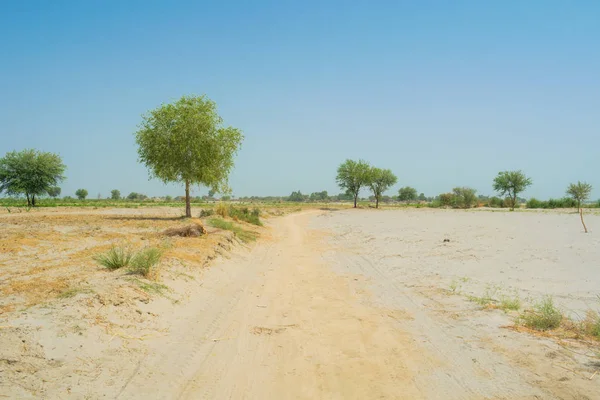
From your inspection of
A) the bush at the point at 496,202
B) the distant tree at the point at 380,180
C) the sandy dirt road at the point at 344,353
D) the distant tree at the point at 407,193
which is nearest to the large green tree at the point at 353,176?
the distant tree at the point at 380,180

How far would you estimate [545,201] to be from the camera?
78.2 metres

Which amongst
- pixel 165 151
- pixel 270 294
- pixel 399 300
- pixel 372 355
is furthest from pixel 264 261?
pixel 165 151

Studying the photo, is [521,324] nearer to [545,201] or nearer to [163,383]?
[163,383]

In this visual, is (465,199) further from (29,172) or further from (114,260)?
(114,260)

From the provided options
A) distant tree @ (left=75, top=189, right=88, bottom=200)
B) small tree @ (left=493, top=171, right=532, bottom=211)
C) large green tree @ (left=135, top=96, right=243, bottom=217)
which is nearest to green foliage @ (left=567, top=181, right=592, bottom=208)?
small tree @ (left=493, top=171, right=532, bottom=211)

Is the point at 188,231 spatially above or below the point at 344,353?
above

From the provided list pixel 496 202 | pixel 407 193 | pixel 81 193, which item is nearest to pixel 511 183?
pixel 496 202

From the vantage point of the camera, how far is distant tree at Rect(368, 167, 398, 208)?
291 feet

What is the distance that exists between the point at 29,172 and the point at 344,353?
50.5 meters

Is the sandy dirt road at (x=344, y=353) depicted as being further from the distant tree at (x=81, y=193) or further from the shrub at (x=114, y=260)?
the distant tree at (x=81, y=193)

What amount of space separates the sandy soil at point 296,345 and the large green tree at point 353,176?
77238 millimetres

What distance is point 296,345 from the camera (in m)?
6.21

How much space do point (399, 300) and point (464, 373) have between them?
3908 mm

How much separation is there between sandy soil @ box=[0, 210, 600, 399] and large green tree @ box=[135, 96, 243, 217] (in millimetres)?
16713
